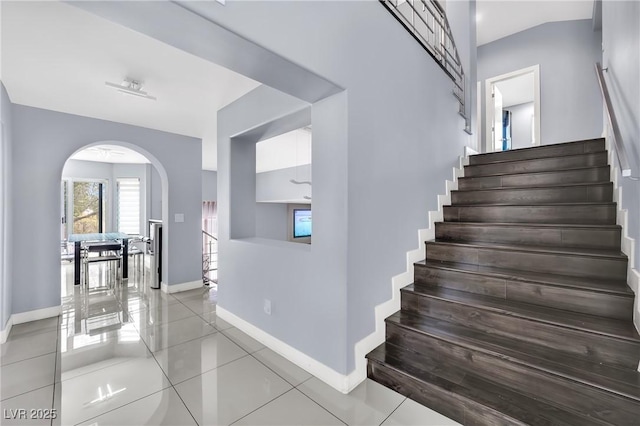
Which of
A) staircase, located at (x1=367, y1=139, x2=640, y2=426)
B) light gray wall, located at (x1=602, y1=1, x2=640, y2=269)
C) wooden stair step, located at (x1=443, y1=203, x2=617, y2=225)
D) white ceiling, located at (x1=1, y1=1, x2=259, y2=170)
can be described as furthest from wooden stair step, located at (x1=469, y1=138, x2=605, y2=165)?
white ceiling, located at (x1=1, y1=1, x2=259, y2=170)

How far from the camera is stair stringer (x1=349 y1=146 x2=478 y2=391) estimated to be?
1.91m

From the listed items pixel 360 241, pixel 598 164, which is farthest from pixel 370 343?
pixel 598 164

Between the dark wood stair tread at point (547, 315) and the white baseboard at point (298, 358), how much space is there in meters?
0.87

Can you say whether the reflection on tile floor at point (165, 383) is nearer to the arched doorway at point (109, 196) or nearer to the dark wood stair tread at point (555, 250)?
the dark wood stair tread at point (555, 250)

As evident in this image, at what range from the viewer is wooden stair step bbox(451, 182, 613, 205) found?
225cm

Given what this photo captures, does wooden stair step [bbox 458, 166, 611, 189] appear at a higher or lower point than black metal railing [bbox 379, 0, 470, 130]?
lower

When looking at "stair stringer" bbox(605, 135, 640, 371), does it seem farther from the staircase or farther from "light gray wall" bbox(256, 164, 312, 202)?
"light gray wall" bbox(256, 164, 312, 202)

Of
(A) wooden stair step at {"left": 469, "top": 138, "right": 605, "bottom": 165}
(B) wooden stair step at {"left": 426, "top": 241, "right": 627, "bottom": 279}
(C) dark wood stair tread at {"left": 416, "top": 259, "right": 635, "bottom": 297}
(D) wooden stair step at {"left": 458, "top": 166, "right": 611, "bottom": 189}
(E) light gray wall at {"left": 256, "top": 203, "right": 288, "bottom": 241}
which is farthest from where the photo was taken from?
(E) light gray wall at {"left": 256, "top": 203, "right": 288, "bottom": 241}

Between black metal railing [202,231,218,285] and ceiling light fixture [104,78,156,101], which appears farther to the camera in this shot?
black metal railing [202,231,218,285]

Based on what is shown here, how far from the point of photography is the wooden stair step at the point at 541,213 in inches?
83.0

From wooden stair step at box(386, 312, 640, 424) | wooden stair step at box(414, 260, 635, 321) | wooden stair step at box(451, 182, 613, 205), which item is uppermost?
wooden stair step at box(451, 182, 613, 205)

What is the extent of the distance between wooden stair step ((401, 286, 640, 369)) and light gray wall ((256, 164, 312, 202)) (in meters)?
5.07

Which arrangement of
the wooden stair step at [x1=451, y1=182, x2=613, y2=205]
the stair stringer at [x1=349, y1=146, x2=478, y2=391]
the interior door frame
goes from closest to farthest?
the stair stringer at [x1=349, y1=146, x2=478, y2=391], the wooden stair step at [x1=451, y1=182, x2=613, y2=205], the interior door frame

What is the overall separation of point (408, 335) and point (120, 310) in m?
3.53
